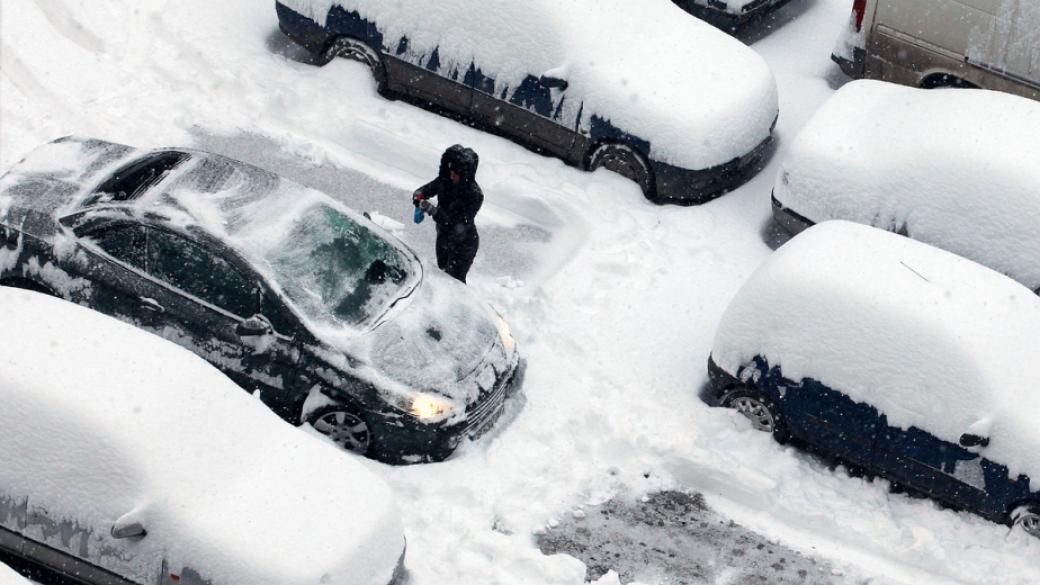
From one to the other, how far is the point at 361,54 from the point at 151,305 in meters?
4.76

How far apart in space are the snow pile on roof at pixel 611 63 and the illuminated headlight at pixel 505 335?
2.86m

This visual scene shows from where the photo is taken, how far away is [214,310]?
389 inches

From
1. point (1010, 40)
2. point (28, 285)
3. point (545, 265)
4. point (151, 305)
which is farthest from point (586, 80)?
point (28, 285)

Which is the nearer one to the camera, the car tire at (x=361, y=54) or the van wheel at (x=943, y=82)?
the car tire at (x=361, y=54)

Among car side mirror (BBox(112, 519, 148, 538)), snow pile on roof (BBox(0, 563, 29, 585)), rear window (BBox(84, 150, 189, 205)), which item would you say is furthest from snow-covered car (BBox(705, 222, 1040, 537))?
snow pile on roof (BBox(0, 563, 29, 585))

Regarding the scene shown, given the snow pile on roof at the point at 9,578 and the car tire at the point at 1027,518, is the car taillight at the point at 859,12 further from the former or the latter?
the snow pile on roof at the point at 9,578

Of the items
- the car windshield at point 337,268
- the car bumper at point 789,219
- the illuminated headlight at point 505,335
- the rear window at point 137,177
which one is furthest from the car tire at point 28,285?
the car bumper at point 789,219

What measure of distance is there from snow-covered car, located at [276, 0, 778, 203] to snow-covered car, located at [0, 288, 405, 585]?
5.47 m

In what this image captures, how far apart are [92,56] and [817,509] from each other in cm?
843

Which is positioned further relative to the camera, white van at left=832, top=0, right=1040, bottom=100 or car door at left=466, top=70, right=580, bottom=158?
white van at left=832, top=0, right=1040, bottom=100

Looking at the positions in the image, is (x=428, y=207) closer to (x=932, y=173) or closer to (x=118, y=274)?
(x=118, y=274)

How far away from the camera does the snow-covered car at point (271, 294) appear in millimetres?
9852

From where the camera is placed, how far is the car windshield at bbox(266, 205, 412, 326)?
9.97 meters

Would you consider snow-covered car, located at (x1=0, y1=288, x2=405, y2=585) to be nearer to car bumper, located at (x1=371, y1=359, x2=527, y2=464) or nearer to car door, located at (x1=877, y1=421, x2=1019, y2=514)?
car bumper, located at (x1=371, y1=359, x2=527, y2=464)
